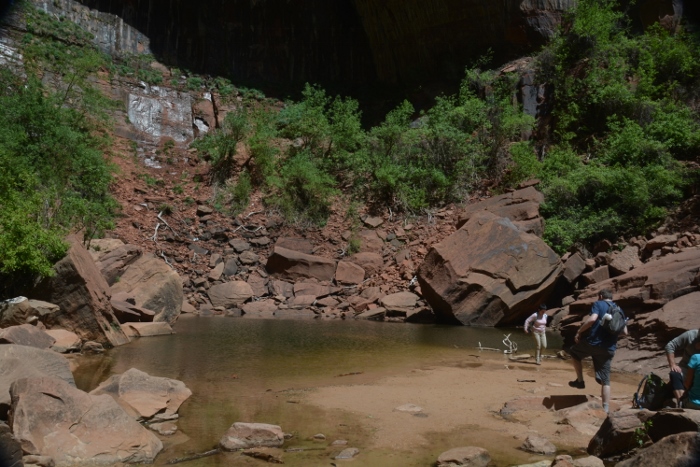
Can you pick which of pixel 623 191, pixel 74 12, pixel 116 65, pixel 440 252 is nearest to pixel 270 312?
pixel 440 252

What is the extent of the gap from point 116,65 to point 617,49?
22.2m

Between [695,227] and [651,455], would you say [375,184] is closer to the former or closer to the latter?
[695,227]

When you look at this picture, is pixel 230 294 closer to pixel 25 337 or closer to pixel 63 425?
pixel 25 337

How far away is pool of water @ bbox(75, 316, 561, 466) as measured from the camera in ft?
19.5

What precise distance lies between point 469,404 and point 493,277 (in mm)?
8019

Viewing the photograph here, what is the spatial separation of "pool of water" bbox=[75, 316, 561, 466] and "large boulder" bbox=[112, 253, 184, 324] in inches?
26.9

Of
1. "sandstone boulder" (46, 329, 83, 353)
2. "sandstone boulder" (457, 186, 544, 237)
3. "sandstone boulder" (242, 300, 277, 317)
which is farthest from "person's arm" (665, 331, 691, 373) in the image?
"sandstone boulder" (242, 300, 277, 317)

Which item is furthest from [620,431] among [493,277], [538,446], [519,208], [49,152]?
[49,152]

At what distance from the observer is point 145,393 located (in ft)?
22.3

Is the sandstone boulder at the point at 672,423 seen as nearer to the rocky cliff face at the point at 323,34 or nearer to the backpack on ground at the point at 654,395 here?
the backpack on ground at the point at 654,395

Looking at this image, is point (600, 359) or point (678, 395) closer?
point (678, 395)

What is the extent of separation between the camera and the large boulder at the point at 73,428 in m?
5.00

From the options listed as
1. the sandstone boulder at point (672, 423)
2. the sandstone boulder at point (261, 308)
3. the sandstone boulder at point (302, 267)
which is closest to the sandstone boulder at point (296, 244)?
the sandstone boulder at point (302, 267)

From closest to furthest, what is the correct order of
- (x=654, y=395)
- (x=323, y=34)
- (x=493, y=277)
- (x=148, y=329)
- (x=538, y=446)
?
(x=538, y=446) → (x=654, y=395) → (x=148, y=329) → (x=493, y=277) → (x=323, y=34)
